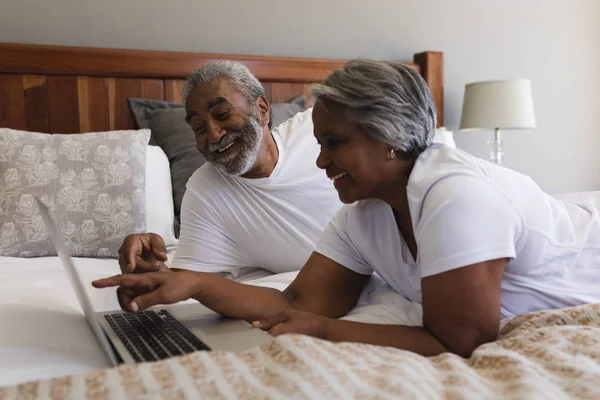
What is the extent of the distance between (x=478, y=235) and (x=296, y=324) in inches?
12.3

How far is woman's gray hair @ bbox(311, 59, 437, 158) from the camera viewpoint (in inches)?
41.8

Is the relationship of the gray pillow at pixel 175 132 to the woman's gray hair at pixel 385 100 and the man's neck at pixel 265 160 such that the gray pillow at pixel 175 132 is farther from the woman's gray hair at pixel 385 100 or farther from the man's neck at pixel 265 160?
the woman's gray hair at pixel 385 100

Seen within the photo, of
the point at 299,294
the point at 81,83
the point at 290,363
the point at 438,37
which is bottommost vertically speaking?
the point at 299,294

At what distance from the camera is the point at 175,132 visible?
2.34m

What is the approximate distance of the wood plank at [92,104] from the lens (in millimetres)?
2463

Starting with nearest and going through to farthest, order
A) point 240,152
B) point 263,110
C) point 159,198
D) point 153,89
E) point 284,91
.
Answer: point 240,152 → point 263,110 → point 159,198 → point 153,89 → point 284,91

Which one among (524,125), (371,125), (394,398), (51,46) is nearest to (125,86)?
(51,46)

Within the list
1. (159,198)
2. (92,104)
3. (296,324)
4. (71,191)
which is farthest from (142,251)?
(92,104)

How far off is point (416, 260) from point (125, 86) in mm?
1737

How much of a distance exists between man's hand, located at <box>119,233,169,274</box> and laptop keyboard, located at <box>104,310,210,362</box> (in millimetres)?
244

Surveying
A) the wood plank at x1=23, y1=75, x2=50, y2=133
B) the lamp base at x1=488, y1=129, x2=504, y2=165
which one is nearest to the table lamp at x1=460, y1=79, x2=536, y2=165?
the lamp base at x1=488, y1=129, x2=504, y2=165

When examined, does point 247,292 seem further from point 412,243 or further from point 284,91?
point 284,91

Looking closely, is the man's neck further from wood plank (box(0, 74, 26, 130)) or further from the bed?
wood plank (box(0, 74, 26, 130))

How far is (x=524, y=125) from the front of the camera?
10.1 feet
